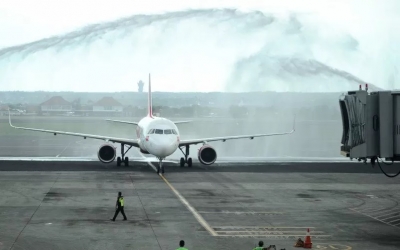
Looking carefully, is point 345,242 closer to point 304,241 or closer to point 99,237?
point 304,241

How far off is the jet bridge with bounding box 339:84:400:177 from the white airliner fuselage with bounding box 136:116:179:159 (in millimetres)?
24218

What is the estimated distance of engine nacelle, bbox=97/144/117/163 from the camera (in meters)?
55.2

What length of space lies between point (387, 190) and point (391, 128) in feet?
52.3

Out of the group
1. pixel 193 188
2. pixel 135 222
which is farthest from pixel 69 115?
pixel 135 222

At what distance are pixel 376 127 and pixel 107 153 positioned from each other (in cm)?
3169

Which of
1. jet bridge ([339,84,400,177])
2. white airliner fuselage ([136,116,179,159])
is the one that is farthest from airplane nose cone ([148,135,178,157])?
jet bridge ([339,84,400,177])

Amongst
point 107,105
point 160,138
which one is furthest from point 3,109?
point 160,138

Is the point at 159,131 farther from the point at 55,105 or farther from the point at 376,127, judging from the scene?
the point at 55,105

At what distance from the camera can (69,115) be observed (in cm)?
15212

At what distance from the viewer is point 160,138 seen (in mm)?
50875

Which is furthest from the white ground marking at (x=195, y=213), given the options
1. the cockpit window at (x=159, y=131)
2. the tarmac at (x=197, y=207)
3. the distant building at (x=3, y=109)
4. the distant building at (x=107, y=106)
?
the distant building at (x=107, y=106)

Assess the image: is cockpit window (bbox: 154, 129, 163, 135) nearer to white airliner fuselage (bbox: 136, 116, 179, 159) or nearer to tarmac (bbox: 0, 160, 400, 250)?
white airliner fuselage (bbox: 136, 116, 179, 159)

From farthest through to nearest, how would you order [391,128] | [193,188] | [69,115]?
[69,115] < [193,188] < [391,128]

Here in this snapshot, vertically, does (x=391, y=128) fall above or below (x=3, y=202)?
above
